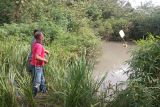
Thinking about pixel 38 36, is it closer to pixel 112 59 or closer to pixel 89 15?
pixel 112 59

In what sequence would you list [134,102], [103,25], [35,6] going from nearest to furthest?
1. [134,102]
2. [35,6]
3. [103,25]

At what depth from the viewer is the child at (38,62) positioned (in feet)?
22.9

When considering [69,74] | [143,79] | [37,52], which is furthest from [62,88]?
[143,79]

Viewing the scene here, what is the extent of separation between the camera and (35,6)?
15445 millimetres

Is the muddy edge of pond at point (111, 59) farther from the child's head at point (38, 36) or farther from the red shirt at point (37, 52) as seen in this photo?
the child's head at point (38, 36)

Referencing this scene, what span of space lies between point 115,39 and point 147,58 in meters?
16.0

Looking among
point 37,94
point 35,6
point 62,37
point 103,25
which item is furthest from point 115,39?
point 37,94

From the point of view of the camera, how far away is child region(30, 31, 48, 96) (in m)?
6.98

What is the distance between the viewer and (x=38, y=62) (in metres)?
7.20

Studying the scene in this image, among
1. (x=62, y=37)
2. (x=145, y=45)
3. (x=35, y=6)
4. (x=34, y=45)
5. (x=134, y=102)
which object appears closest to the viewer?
(x=134, y=102)

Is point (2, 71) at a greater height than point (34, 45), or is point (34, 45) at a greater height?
point (34, 45)

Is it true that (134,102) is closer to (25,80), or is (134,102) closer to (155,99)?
(155,99)

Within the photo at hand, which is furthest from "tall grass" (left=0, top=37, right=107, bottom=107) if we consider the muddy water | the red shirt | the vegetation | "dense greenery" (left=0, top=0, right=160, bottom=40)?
"dense greenery" (left=0, top=0, right=160, bottom=40)

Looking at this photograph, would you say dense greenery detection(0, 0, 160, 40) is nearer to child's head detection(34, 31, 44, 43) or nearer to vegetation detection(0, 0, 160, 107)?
vegetation detection(0, 0, 160, 107)
